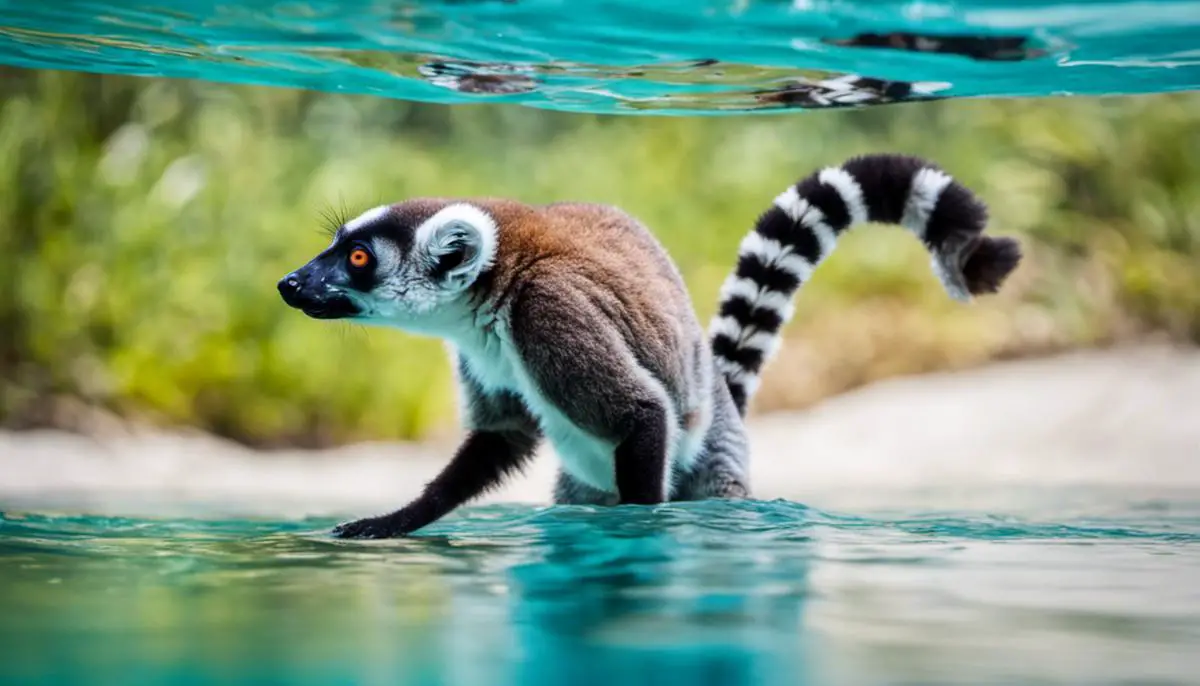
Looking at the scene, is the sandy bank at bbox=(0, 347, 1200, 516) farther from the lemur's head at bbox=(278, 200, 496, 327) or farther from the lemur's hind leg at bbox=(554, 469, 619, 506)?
the lemur's head at bbox=(278, 200, 496, 327)

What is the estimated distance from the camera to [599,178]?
1172 cm

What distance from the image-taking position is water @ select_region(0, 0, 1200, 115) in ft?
18.0

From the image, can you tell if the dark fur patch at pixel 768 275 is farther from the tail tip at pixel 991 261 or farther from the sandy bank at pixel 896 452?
the sandy bank at pixel 896 452

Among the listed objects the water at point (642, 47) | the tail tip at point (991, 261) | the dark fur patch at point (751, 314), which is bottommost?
the dark fur patch at point (751, 314)

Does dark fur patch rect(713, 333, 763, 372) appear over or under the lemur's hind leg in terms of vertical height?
over

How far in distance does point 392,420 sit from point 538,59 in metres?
4.51

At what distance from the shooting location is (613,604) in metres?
3.25

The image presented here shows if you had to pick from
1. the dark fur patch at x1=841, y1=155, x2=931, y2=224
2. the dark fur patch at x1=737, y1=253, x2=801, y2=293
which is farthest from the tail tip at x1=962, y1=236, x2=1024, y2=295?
the dark fur patch at x1=737, y1=253, x2=801, y2=293

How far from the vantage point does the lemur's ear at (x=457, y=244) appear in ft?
15.4

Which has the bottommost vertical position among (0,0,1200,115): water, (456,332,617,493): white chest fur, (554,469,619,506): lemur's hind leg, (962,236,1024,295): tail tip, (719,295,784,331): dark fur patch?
(554,469,619,506): lemur's hind leg

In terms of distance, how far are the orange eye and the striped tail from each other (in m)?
1.59

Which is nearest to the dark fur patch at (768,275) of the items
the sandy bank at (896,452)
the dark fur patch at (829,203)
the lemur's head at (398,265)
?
the dark fur patch at (829,203)

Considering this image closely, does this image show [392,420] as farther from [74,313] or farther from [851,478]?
[851,478]

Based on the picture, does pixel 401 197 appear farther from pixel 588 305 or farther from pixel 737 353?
pixel 588 305
